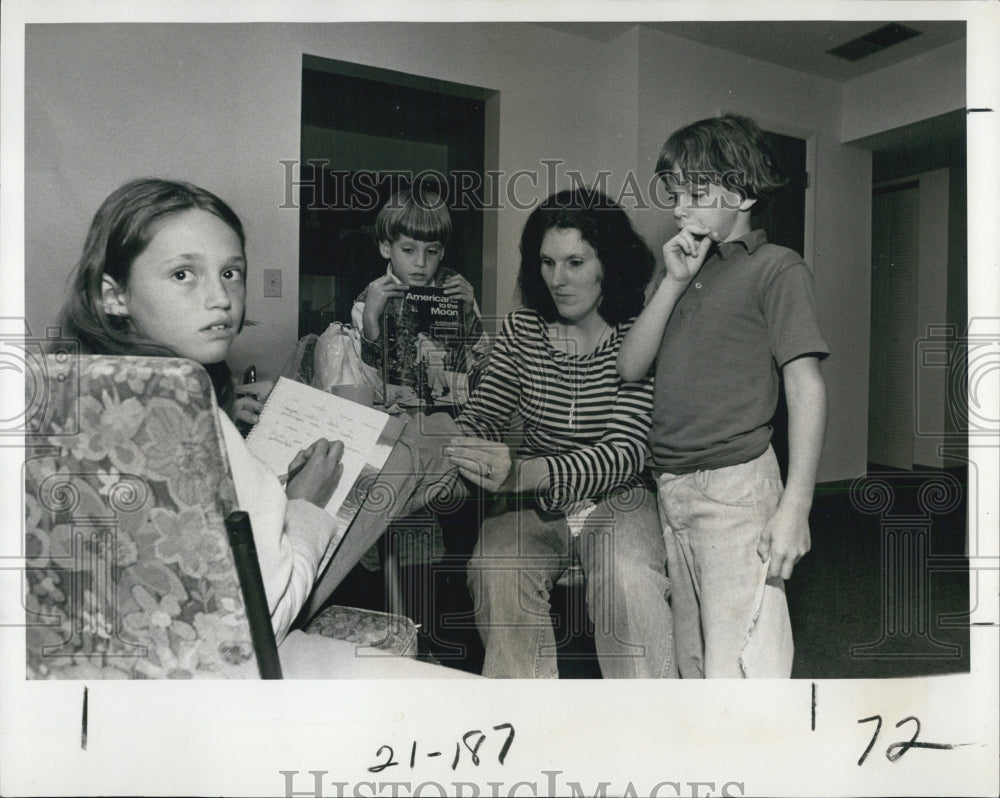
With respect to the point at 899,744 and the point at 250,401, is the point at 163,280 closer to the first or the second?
the point at 250,401

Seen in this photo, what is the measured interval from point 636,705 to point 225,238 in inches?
55.2

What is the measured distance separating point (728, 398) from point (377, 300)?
832 mm

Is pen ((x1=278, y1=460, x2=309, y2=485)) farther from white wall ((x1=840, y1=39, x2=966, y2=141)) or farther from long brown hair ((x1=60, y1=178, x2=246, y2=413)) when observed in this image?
white wall ((x1=840, y1=39, x2=966, y2=141))

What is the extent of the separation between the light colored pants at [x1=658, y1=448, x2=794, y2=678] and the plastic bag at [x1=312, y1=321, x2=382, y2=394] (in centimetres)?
74

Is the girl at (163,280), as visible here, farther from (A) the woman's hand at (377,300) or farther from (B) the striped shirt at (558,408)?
(B) the striped shirt at (558,408)

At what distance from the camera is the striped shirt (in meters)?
1.74

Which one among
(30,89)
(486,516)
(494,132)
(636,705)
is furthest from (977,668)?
(30,89)

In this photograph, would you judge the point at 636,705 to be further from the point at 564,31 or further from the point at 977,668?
the point at 564,31

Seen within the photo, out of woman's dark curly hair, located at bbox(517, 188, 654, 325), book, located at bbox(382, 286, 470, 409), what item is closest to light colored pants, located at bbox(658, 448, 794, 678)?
woman's dark curly hair, located at bbox(517, 188, 654, 325)

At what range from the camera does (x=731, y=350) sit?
166 centimetres

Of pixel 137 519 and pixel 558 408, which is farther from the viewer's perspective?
pixel 558 408

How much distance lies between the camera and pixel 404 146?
1716mm

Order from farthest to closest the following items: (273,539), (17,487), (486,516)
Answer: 1. (486,516)
2. (17,487)
3. (273,539)

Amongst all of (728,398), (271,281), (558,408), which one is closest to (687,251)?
(728,398)
